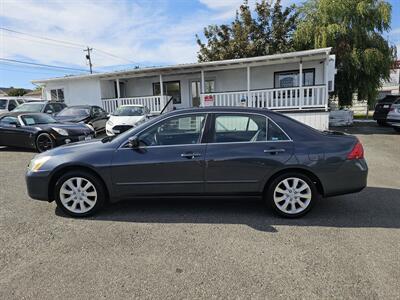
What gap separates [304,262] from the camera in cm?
301

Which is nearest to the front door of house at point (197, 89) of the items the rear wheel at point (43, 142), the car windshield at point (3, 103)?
the rear wheel at point (43, 142)

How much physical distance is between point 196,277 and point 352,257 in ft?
5.38

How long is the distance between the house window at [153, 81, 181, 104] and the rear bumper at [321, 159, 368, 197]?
1463 centimetres

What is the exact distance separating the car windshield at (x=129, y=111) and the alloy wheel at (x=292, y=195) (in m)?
9.68

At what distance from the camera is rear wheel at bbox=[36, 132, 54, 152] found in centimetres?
910

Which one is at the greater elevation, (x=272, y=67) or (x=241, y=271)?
(x=272, y=67)

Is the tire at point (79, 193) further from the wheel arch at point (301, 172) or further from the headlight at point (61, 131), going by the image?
the headlight at point (61, 131)

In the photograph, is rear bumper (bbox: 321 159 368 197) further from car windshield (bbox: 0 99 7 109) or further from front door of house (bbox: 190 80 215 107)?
car windshield (bbox: 0 99 7 109)

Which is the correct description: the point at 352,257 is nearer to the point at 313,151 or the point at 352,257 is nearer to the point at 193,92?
the point at 313,151

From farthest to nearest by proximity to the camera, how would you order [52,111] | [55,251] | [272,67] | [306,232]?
[272,67] → [52,111] → [306,232] → [55,251]

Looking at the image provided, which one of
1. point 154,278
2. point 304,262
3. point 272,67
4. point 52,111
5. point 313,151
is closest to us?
point 154,278

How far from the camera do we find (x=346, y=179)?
4.01 meters

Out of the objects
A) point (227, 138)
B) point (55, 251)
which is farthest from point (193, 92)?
point (55, 251)

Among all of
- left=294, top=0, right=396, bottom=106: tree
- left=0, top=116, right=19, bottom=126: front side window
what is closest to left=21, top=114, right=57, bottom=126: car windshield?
left=0, top=116, right=19, bottom=126: front side window
